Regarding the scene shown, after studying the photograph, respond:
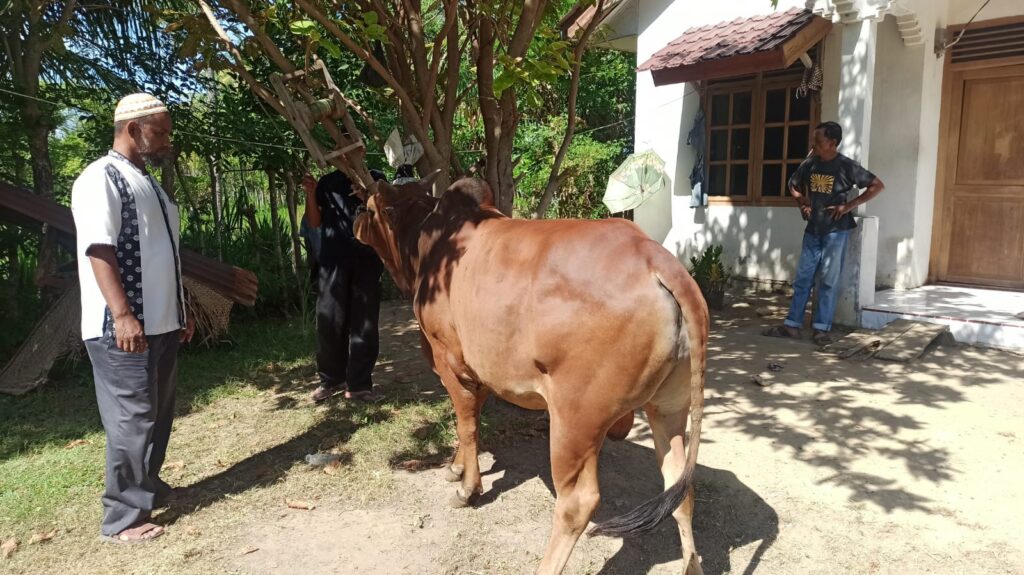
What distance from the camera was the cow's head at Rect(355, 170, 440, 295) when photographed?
3750mm

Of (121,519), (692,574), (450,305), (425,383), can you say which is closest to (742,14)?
(425,383)

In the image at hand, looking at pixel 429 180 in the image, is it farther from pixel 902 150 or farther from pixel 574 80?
pixel 902 150

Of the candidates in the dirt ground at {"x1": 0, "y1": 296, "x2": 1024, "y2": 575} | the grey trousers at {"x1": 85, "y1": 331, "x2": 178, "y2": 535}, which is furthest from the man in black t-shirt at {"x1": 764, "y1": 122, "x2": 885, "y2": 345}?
the grey trousers at {"x1": 85, "y1": 331, "x2": 178, "y2": 535}

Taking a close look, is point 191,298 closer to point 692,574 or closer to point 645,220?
point 692,574

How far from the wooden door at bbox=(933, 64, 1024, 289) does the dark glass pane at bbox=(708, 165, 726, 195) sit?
2.39 meters

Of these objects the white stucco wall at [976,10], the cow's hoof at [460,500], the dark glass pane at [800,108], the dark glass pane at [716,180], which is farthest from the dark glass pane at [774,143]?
the cow's hoof at [460,500]

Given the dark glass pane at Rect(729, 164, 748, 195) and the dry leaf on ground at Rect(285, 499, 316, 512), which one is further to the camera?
the dark glass pane at Rect(729, 164, 748, 195)

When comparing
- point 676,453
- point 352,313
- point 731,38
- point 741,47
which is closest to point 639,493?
point 676,453

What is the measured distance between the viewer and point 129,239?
300 centimetres

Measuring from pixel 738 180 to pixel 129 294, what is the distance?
741 cm

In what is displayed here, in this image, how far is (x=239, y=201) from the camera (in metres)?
8.27

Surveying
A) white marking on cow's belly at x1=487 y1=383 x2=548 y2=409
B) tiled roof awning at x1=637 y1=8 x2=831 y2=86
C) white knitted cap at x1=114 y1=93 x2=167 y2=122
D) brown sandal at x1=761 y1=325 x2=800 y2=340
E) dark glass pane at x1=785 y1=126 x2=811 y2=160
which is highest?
tiled roof awning at x1=637 y1=8 x2=831 y2=86

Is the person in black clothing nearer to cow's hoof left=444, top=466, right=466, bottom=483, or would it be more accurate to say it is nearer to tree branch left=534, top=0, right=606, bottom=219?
tree branch left=534, top=0, right=606, bottom=219

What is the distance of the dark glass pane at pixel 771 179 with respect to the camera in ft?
27.3
